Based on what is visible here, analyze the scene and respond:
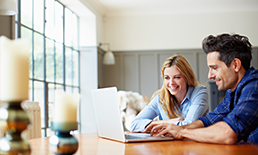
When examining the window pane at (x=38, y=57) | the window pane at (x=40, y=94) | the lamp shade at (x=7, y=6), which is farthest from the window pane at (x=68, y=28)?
the lamp shade at (x=7, y=6)

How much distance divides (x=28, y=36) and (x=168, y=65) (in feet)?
8.68

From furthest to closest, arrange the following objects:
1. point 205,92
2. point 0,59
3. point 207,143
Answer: point 205,92, point 207,143, point 0,59

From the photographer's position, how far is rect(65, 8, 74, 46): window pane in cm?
584

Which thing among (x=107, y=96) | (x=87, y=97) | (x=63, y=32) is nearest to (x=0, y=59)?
(x=107, y=96)

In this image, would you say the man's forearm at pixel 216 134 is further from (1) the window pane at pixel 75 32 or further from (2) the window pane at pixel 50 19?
(1) the window pane at pixel 75 32

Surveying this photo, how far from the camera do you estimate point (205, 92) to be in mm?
2262

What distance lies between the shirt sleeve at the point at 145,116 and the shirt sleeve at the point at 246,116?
757 mm

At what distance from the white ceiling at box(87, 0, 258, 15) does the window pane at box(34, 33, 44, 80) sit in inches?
78.9

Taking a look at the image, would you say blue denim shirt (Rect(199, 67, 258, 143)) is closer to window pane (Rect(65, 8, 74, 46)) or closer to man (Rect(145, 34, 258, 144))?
man (Rect(145, 34, 258, 144))

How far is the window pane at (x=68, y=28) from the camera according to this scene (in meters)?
5.84

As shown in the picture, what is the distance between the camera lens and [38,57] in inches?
178

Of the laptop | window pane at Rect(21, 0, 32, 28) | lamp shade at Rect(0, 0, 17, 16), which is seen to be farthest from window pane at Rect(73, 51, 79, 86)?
the laptop

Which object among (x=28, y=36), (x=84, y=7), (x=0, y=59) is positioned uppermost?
(x=84, y=7)

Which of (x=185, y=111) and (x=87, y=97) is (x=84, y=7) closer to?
(x=87, y=97)
